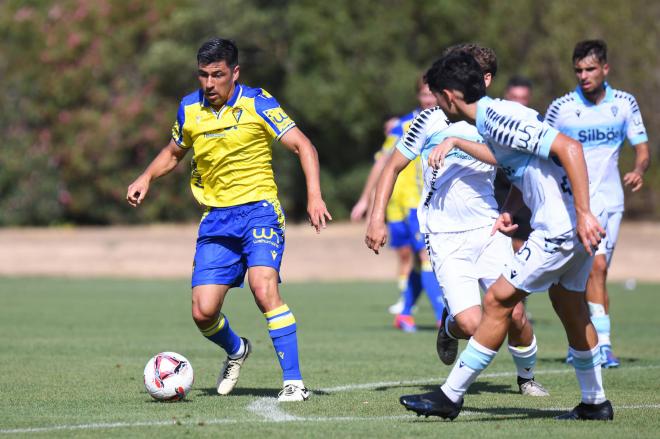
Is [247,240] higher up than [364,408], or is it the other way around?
[247,240]

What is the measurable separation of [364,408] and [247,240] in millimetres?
1445

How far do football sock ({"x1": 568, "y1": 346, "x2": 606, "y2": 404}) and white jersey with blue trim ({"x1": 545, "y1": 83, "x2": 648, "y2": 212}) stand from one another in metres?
3.39

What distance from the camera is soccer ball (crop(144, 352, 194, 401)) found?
763 centimetres

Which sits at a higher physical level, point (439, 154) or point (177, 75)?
point (439, 154)

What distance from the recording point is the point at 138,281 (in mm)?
24359

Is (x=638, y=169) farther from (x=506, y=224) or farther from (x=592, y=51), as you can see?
(x=506, y=224)

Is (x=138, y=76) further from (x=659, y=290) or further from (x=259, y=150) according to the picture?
(x=259, y=150)

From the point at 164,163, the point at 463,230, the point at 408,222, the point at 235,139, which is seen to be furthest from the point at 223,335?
the point at 408,222

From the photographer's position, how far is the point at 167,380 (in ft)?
25.1

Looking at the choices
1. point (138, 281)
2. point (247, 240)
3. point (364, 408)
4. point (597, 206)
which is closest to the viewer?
point (364, 408)

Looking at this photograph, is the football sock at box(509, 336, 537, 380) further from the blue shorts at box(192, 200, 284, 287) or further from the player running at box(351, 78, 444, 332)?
the player running at box(351, 78, 444, 332)

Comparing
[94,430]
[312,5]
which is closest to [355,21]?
[312,5]

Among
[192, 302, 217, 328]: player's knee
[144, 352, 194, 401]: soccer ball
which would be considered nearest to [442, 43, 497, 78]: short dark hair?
[192, 302, 217, 328]: player's knee

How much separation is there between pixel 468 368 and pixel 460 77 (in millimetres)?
1659
